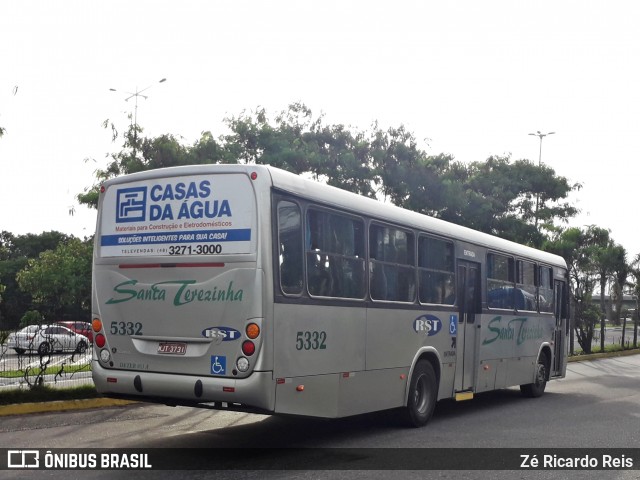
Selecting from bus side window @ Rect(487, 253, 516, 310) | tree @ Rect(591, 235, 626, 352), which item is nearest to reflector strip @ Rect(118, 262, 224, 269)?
bus side window @ Rect(487, 253, 516, 310)

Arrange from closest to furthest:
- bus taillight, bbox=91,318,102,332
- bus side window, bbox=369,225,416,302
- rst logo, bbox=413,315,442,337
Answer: bus taillight, bbox=91,318,102,332, bus side window, bbox=369,225,416,302, rst logo, bbox=413,315,442,337

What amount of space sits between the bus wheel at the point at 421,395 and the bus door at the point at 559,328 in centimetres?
644

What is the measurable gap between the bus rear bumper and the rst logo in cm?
363

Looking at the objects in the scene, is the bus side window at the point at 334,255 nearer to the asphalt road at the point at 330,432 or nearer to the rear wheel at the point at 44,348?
the asphalt road at the point at 330,432

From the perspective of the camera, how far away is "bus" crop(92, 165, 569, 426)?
845 centimetres

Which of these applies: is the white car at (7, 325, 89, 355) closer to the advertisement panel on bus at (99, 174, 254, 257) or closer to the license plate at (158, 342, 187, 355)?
the advertisement panel on bus at (99, 174, 254, 257)

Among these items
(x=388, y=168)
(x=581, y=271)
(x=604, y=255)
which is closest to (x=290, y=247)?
(x=388, y=168)

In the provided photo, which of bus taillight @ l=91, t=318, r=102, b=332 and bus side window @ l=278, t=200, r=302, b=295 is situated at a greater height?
bus side window @ l=278, t=200, r=302, b=295

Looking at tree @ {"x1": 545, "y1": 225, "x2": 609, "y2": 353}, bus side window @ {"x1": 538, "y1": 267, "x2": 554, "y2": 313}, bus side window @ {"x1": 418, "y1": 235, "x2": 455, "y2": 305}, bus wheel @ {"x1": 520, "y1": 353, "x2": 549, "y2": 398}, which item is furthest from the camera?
tree @ {"x1": 545, "y1": 225, "x2": 609, "y2": 353}

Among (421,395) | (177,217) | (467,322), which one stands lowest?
(421,395)

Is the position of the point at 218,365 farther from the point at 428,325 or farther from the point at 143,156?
the point at 143,156

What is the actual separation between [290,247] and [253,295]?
0.78 metres

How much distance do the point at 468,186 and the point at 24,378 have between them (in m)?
21.4

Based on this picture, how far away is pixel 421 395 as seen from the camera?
11906 millimetres
